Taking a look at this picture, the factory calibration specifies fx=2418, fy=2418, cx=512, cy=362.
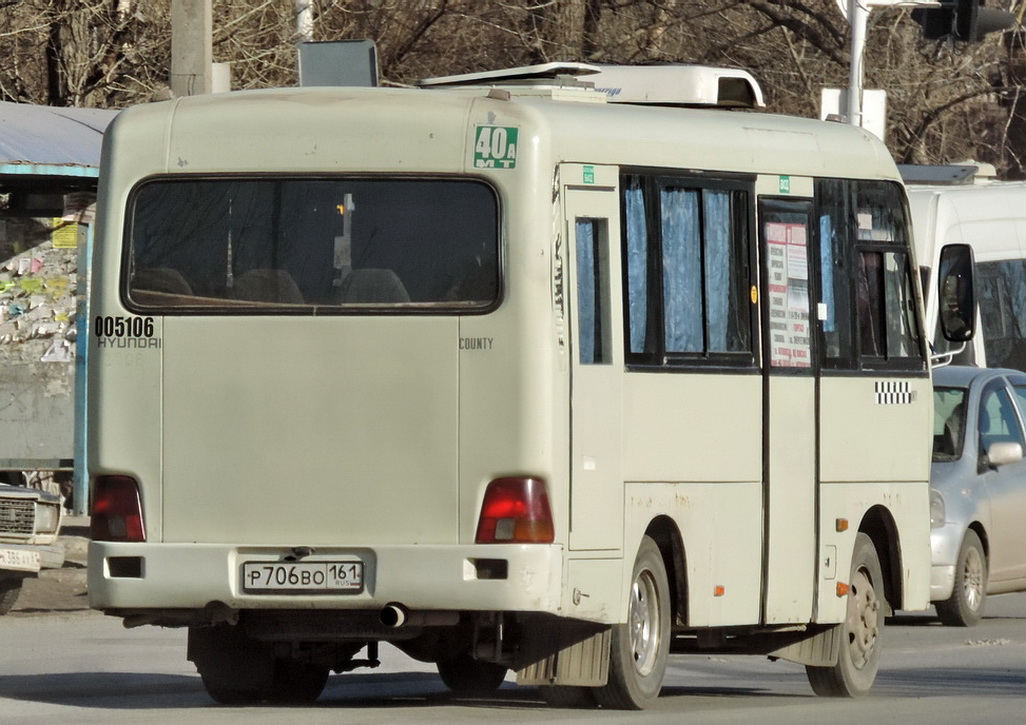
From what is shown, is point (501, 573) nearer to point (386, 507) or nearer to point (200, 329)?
point (386, 507)

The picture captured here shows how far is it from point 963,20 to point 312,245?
12220 mm

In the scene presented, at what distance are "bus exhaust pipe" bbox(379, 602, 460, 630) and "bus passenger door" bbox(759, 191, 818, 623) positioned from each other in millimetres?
1934

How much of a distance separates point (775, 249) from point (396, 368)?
2.30m

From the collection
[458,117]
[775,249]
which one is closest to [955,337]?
[775,249]

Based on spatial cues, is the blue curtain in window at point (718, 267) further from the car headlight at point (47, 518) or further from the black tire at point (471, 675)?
the car headlight at point (47, 518)

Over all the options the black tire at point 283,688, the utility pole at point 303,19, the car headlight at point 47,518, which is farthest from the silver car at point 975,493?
the utility pole at point 303,19

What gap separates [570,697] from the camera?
34.3ft

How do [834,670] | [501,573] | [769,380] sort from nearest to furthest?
1. [501,573]
2. [769,380]
3. [834,670]

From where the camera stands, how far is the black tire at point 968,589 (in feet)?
51.5

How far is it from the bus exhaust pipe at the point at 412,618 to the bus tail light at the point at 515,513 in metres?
0.35

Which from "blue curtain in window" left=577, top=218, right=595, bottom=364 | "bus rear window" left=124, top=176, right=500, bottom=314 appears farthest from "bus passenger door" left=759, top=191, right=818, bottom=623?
"bus rear window" left=124, top=176, right=500, bottom=314

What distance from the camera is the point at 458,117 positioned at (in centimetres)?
971

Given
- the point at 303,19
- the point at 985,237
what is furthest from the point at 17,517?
the point at 985,237

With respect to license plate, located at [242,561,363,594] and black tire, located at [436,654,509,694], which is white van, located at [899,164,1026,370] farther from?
license plate, located at [242,561,363,594]
